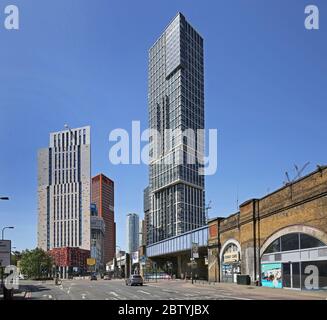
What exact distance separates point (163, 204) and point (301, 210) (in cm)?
12752

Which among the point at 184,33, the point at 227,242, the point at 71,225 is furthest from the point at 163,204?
the point at 227,242

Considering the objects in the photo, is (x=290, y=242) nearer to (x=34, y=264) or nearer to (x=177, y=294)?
(x=177, y=294)

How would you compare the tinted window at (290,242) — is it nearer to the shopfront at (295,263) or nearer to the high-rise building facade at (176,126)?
the shopfront at (295,263)

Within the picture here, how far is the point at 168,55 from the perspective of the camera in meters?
173

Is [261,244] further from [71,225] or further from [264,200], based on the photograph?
[71,225]

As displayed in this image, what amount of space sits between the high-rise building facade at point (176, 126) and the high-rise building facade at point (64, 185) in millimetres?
20112

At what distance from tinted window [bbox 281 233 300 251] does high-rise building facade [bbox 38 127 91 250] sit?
1017 inches

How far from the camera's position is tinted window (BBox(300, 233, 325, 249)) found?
38281 millimetres

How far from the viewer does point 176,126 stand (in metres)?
115

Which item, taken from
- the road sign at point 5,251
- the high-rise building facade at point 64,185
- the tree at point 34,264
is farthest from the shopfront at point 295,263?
the tree at point 34,264

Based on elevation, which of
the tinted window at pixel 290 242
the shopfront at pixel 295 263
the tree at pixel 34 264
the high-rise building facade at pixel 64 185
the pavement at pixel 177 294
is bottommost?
the tree at pixel 34 264

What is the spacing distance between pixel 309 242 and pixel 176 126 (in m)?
77.3

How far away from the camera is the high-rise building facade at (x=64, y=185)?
7025 centimetres
